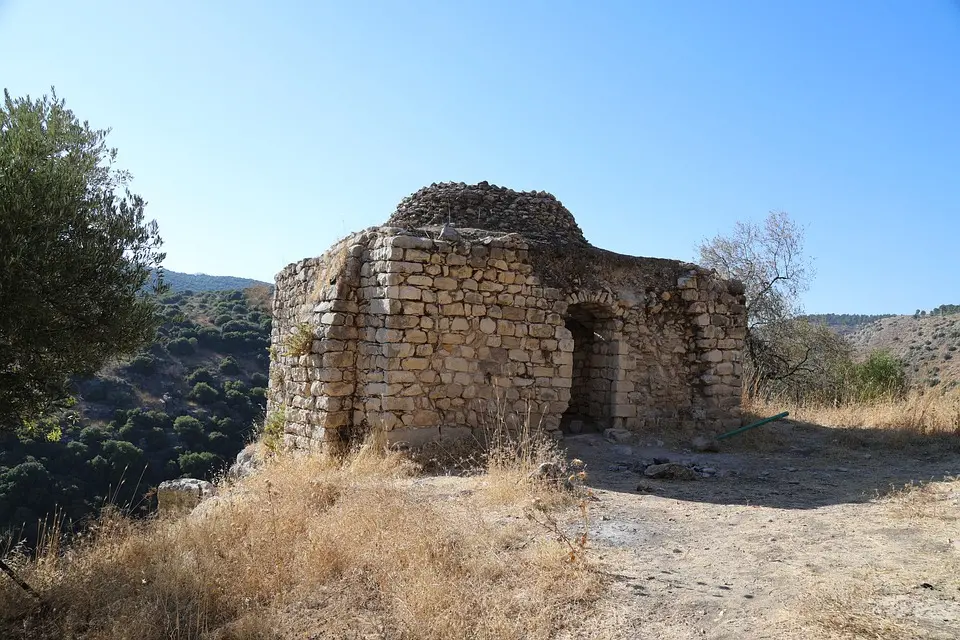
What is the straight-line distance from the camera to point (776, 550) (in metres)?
4.54

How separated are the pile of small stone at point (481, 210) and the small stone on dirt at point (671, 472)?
382cm

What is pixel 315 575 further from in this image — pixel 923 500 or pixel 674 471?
pixel 923 500

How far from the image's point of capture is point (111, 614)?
167 inches

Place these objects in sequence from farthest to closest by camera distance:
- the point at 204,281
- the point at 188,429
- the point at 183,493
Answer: the point at 204,281
the point at 188,429
the point at 183,493

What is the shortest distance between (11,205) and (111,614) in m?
3.13

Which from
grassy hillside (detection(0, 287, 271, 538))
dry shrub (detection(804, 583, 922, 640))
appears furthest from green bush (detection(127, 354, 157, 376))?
dry shrub (detection(804, 583, 922, 640))

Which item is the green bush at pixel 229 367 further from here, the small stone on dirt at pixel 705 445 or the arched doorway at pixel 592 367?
the small stone on dirt at pixel 705 445

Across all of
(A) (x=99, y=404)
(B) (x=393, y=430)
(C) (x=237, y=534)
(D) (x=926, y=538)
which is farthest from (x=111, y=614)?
(A) (x=99, y=404)

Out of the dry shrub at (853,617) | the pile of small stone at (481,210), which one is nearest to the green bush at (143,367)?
the pile of small stone at (481,210)

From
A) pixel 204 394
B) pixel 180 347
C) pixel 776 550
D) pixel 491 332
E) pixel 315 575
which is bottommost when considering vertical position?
pixel 204 394

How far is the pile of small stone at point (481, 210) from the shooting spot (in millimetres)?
10030

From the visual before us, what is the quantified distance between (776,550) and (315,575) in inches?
125

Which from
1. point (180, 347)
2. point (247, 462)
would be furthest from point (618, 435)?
point (180, 347)

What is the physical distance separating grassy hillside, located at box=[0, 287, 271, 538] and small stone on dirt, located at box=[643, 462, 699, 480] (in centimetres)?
552
